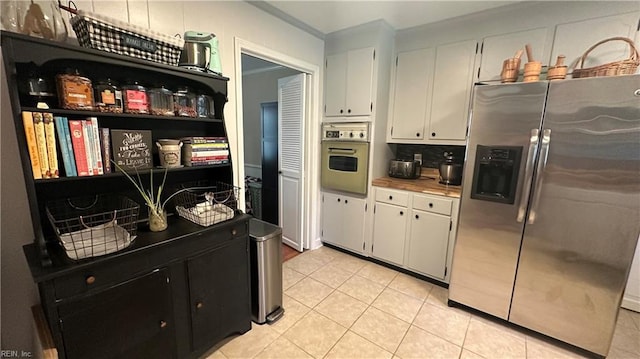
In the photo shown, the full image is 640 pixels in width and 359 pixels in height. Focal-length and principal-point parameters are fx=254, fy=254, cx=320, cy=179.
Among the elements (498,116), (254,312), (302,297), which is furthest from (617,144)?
(254,312)

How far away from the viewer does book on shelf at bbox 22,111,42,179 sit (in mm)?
1005

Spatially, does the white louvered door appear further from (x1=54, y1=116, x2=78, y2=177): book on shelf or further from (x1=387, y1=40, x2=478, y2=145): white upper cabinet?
(x1=54, y1=116, x2=78, y2=177): book on shelf

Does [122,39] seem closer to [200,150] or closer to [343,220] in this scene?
[200,150]

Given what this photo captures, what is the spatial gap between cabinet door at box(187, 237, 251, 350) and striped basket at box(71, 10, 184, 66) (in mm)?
1133

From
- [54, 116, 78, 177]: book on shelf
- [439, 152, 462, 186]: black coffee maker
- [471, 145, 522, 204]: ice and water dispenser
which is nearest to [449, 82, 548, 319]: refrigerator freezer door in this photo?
[471, 145, 522, 204]: ice and water dispenser

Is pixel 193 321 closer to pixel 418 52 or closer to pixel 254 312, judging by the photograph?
pixel 254 312

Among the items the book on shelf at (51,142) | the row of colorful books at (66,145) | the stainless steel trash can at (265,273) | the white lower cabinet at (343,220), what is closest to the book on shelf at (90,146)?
the row of colorful books at (66,145)

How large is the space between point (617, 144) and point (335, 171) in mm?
2119

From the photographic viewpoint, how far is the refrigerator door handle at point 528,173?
5.46 ft

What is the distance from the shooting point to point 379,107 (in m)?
2.71

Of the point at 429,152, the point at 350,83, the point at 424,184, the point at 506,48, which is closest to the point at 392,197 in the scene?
the point at 424,184

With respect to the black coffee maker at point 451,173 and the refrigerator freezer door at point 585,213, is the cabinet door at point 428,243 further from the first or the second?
the refrigerator freezer door at point 585,213

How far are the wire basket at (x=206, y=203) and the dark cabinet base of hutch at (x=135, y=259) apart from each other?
45 mm

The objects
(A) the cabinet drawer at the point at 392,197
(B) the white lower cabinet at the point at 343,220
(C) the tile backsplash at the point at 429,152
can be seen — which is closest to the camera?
(A) the cabinet drawer at the point at 392,197
